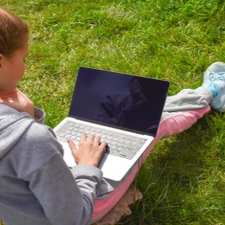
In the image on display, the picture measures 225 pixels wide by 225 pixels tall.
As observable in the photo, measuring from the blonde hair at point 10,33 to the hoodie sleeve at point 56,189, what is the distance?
0.29 m

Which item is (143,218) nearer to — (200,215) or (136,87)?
(200,215)

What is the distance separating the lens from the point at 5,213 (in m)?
1.90

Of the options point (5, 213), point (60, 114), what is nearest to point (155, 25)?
point (60, 114)

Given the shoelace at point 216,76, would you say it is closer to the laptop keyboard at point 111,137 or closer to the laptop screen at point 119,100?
the laptop screen at point 119,100

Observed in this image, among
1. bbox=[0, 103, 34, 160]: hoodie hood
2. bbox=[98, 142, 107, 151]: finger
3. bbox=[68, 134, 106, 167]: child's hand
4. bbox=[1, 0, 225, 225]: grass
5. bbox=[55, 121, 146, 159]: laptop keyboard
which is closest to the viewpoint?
bbox=[0, 103, 34, 160]: hoodie hood

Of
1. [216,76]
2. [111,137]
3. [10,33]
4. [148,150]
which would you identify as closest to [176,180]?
[148,150]

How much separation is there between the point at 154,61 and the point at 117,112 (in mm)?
993

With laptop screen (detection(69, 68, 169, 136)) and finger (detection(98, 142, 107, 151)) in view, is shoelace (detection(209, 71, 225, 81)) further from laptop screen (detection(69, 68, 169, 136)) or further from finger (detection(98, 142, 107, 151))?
finger (detection(98, 142, 107, 151))

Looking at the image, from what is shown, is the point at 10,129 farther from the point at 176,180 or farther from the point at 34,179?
the point at 176,180

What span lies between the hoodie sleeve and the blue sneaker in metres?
1.37

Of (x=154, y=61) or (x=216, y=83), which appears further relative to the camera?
(x=154, y=61)

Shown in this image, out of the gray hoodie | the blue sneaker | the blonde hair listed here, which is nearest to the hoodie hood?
the gray hoodie

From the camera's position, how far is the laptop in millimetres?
2564

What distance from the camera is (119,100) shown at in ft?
8.83
